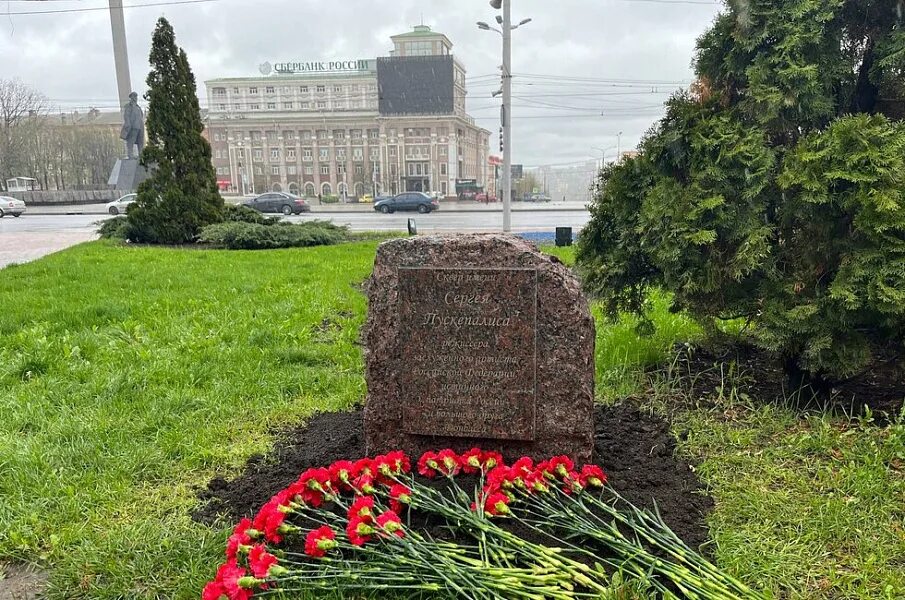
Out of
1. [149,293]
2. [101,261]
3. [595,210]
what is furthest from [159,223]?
[595,210]

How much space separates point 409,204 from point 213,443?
32.4m

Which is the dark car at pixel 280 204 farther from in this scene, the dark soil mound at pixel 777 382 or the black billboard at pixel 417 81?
the dark soil mound at pixel 777 382

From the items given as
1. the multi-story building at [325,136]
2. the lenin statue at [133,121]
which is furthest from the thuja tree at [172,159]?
the multi-story building at [325,136]

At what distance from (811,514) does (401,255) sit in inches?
80.1

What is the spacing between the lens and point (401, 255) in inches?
111

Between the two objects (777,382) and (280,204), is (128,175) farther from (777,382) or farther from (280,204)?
(777,382)

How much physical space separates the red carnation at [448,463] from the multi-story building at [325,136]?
2638 inches

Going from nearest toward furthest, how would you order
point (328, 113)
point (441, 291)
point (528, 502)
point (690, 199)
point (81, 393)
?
point (528, 502) < point (441, 291) < point (690, 199) < point (81, 393) < point (328, 113)

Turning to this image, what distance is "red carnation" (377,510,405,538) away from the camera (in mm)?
2119

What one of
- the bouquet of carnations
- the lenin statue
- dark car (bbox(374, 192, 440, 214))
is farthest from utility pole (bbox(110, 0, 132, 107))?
the bouquet of carnations

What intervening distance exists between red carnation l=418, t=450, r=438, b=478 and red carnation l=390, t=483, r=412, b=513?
0.18 meters

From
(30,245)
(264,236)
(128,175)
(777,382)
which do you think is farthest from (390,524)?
(128,175)

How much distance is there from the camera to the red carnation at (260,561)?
1987mm

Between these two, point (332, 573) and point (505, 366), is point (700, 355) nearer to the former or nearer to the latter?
point (505, 366)
